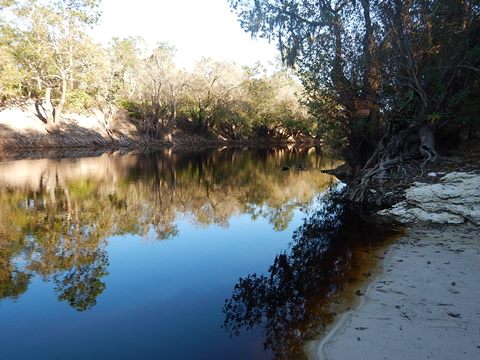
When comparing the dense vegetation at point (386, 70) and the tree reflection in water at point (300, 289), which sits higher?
the dense vegetation at point (386, 70)

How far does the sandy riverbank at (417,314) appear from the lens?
4.89 m

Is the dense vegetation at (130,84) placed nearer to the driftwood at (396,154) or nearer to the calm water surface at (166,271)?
→ the driftwood at (396,154)

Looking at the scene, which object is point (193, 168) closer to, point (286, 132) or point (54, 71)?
point (54, 71)

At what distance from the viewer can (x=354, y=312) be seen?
19.9ft

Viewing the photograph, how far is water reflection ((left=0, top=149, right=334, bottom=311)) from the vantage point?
8375 mm

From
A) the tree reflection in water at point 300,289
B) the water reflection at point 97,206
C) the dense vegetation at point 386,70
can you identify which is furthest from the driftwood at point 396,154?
the tree reflection in water at point 300,289

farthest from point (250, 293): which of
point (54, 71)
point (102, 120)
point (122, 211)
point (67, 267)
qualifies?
point (102, 120)

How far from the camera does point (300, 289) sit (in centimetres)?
739

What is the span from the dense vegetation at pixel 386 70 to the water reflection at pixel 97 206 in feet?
15.6

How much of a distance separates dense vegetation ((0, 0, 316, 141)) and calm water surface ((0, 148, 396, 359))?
1358cm

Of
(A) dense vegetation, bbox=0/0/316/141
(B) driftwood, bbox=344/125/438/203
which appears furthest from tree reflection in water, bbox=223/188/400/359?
(A) dense vegetation, bbox=0/0/316/141

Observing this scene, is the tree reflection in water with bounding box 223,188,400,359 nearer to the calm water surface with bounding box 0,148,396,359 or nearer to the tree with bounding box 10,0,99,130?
the calm water surface with bounding box 0,148,396,359

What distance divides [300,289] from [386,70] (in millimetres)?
13776

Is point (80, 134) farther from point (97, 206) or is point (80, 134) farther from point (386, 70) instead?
point (386, 70)
